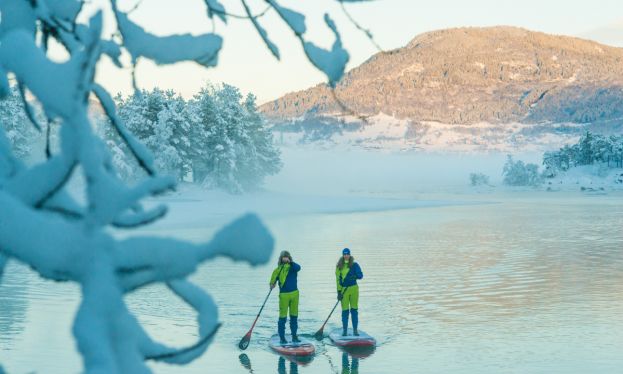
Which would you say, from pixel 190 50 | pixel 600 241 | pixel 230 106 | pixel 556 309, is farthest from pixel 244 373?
pixel 230 106

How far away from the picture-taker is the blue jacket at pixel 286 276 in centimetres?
1608

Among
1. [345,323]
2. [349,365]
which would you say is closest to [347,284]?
[345,323]

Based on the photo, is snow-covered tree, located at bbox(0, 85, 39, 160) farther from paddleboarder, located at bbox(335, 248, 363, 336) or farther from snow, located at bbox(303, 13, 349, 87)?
snow, located at bbox(303, 13, 349, 87)

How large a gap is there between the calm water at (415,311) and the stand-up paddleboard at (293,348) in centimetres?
19

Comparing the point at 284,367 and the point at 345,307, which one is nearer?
the point at 284,367

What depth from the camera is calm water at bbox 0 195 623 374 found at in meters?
15.0

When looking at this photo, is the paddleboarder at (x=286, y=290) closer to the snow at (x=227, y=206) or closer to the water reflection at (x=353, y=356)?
the water reflection at (x=353, y=356)

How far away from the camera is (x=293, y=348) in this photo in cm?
1577

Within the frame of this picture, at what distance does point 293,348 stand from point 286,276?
4.59 feet

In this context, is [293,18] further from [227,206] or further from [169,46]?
[227,206]

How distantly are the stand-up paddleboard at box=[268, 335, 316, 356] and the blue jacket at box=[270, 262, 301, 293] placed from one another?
1.04 m

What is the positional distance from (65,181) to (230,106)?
9190 cm

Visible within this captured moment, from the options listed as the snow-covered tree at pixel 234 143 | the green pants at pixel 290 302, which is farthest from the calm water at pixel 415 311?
the snow-covered tree at pixel 234 143

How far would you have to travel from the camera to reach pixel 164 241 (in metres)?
1.40
